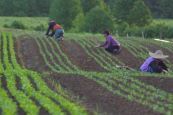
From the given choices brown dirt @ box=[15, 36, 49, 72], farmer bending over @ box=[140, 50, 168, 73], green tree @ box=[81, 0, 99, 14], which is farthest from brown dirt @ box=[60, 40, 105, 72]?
green tree @ box=[81, 0, 99, 14]

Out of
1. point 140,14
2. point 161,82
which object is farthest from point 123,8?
point 161,82

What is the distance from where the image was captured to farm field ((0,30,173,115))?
35.7ft

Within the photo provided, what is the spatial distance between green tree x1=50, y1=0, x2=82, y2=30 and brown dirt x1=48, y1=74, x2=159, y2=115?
56.3m

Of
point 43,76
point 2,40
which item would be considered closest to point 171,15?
point 2,40

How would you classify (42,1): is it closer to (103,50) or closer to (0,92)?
(103,50)

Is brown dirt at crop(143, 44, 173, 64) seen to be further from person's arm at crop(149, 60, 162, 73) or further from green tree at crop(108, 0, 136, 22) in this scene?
green tree at crop(108, 0, 136, 22)

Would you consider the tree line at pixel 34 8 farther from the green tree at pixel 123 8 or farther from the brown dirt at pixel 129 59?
the brown dirt at pixel 129 59

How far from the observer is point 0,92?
40.8 feet

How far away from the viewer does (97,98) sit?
1260 centimetres

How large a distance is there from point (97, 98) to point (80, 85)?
1.94 m

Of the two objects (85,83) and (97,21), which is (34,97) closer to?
(85,83)

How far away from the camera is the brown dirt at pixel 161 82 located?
559 inches

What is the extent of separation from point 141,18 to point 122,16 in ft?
11.3

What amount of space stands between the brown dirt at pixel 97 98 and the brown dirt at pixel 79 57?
3.82 m
